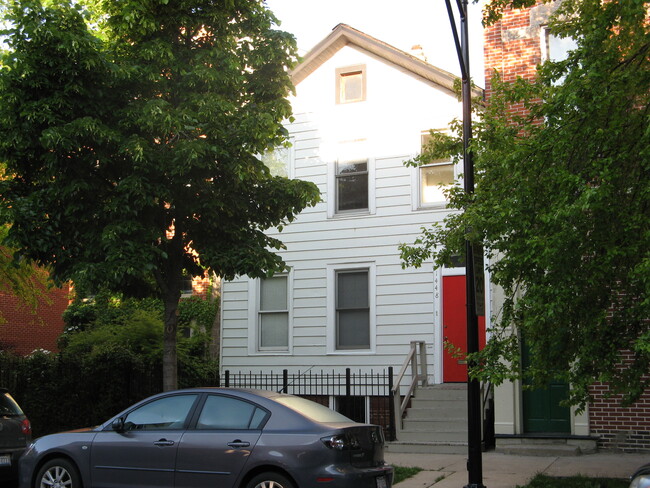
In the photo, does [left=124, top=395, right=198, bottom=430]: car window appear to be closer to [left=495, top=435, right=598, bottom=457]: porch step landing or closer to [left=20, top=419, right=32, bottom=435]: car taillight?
[left=20, top=419, right=32, bottom=435]: car taillight

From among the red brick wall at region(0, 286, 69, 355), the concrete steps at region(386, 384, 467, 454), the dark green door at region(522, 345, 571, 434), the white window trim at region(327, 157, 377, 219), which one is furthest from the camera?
the red brick wall at region(0, 286, 69, 355)

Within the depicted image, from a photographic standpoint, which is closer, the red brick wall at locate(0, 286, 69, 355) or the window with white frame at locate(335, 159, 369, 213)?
the window with white frame at locate(335, 159, 369, 213)

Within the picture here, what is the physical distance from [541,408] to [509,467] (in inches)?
93.6

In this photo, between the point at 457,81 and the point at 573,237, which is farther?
the point at 457,81

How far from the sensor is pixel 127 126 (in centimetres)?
1133

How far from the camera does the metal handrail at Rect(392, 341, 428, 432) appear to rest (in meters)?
14.6

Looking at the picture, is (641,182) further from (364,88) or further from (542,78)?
(364,88)

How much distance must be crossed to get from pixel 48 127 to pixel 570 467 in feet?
31.4

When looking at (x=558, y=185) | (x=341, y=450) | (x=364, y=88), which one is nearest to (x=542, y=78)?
(x=558, y=185)

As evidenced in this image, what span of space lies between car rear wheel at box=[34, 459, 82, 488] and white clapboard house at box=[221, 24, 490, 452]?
7723mm

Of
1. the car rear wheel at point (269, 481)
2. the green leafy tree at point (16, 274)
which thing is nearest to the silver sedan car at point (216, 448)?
the car rear wheel at point (269, 481)

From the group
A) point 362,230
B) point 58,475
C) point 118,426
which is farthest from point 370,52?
point 58,475

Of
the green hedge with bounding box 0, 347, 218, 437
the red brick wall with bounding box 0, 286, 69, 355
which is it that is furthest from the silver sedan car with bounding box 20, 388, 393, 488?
the red brick wall with bounding box 0, 286, 69, 355

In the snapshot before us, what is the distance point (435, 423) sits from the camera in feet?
47.9
